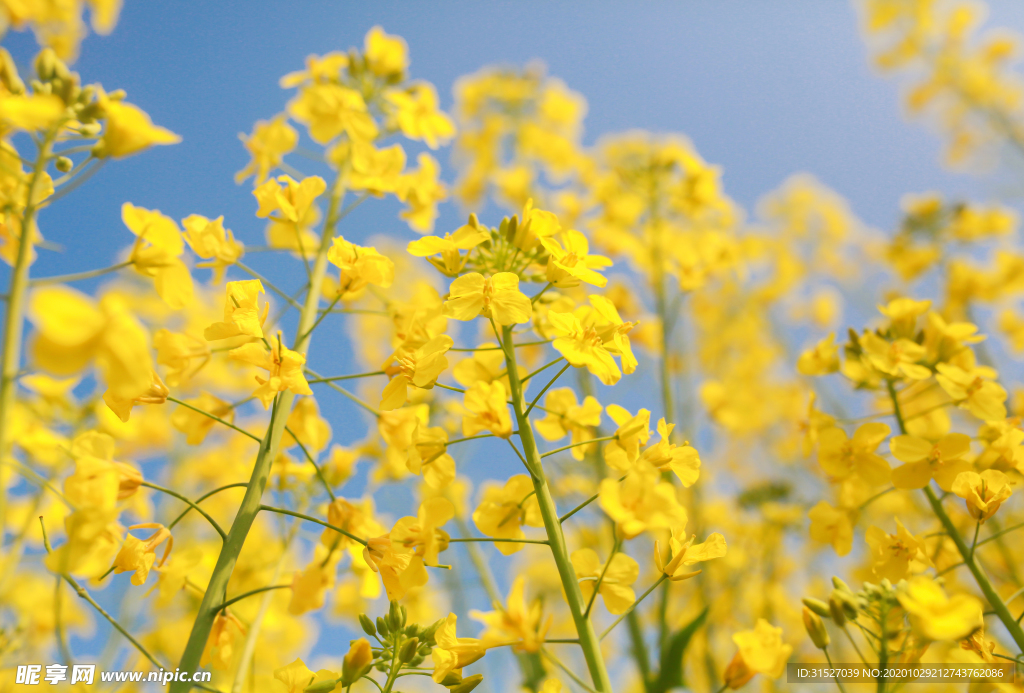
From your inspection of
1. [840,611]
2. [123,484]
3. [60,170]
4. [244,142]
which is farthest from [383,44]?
[840,611]

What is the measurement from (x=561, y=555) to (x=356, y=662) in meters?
0.51

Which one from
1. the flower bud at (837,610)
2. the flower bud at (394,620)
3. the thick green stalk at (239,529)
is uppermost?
the thick green stalk at (239,529)

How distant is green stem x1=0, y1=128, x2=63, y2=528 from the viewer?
46.0 inches

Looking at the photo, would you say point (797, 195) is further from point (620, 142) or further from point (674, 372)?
point (674, 372)

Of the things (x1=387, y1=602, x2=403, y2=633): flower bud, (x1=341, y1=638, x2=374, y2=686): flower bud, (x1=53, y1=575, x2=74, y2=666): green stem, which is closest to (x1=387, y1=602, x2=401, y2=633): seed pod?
(x1=387, y1=602, x2=403, y2=633): flower bud

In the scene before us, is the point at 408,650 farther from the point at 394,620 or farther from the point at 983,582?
the point at 983,582

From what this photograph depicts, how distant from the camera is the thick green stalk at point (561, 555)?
3.56 feet

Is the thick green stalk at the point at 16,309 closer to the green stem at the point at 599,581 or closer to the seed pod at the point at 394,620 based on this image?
the seed pod at the point at 394,620

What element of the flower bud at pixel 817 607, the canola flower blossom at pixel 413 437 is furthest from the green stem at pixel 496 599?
the flower bud at pixel 817 607

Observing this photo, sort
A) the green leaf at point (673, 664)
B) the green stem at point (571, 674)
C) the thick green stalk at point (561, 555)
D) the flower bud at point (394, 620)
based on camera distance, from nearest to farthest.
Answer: the green stem at point (571, 674) → the thick green stalk at point (561, 555) → the flower bud at point (394, 620) → the green leaf at point (673, 664)

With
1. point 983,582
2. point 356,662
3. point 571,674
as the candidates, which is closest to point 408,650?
point 356,662

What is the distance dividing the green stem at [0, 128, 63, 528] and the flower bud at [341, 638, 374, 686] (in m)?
0.82

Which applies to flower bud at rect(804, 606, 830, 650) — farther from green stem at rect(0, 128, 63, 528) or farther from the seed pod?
green stem at rect(0, 128, 63, 528)

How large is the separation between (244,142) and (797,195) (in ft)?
26.6
